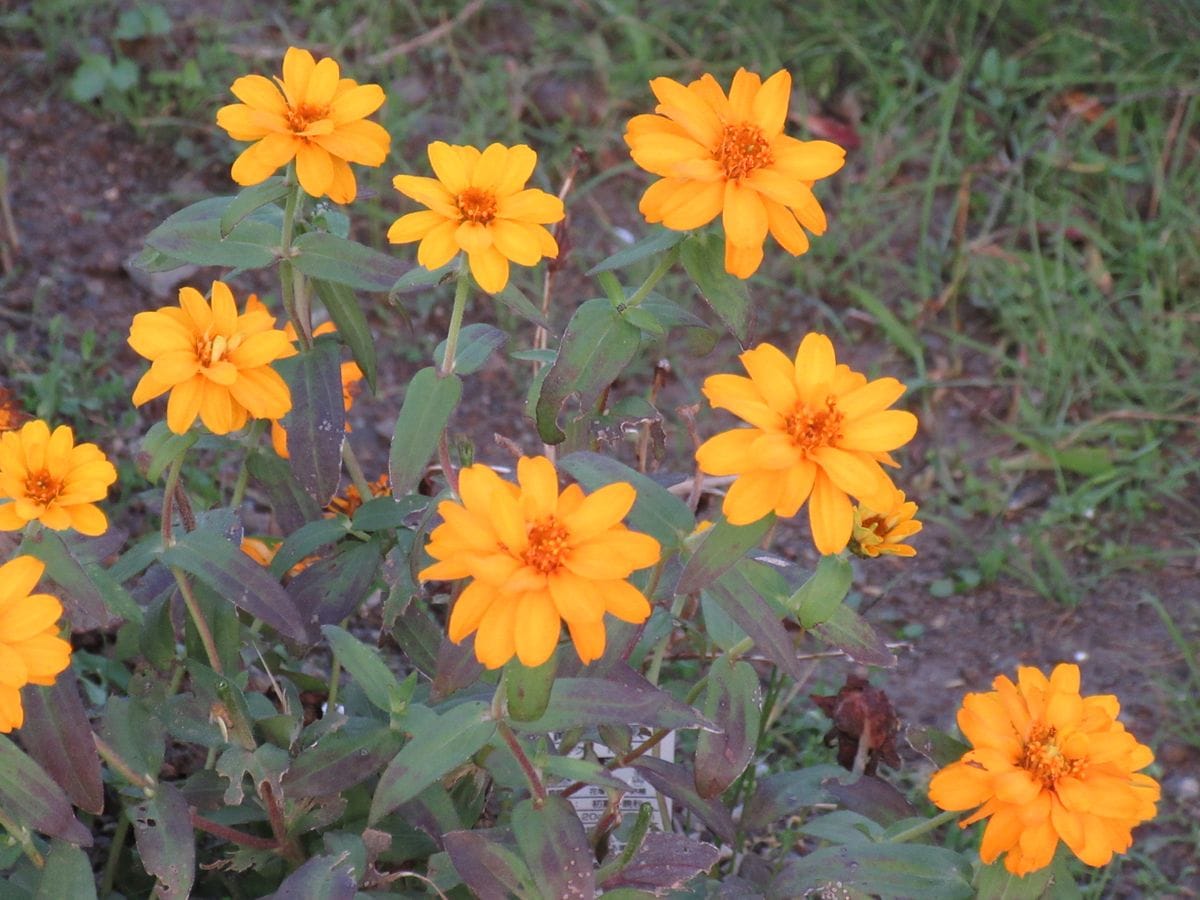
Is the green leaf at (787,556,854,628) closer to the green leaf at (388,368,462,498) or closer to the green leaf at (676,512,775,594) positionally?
the green leaf at (676,512,775,594)

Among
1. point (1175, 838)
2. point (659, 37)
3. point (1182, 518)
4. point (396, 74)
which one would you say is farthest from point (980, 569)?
point (396, 74)

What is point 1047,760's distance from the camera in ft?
4.49

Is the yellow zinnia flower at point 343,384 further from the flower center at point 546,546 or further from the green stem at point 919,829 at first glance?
the green stem at point 919,829

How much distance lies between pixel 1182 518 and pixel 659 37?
5.82ft

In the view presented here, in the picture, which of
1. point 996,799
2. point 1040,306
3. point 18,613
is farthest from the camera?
point 1040,306

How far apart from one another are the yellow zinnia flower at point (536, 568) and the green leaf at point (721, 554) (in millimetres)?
108

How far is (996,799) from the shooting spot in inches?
54.4

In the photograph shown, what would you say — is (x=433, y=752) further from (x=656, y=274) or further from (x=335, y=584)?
(x=656, y=274)

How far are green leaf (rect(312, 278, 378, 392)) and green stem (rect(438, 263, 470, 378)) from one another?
14cm

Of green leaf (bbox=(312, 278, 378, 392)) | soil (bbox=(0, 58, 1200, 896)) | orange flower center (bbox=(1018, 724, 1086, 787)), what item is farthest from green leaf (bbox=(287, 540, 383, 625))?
soil (bbox=(0, 58, 1200, 896))

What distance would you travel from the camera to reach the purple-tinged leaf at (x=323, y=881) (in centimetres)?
149

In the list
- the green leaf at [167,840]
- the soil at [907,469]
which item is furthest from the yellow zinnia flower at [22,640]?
the soil at [907,469]

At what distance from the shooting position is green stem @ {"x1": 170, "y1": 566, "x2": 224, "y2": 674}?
1628mm

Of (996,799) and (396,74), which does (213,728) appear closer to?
(996,799)
